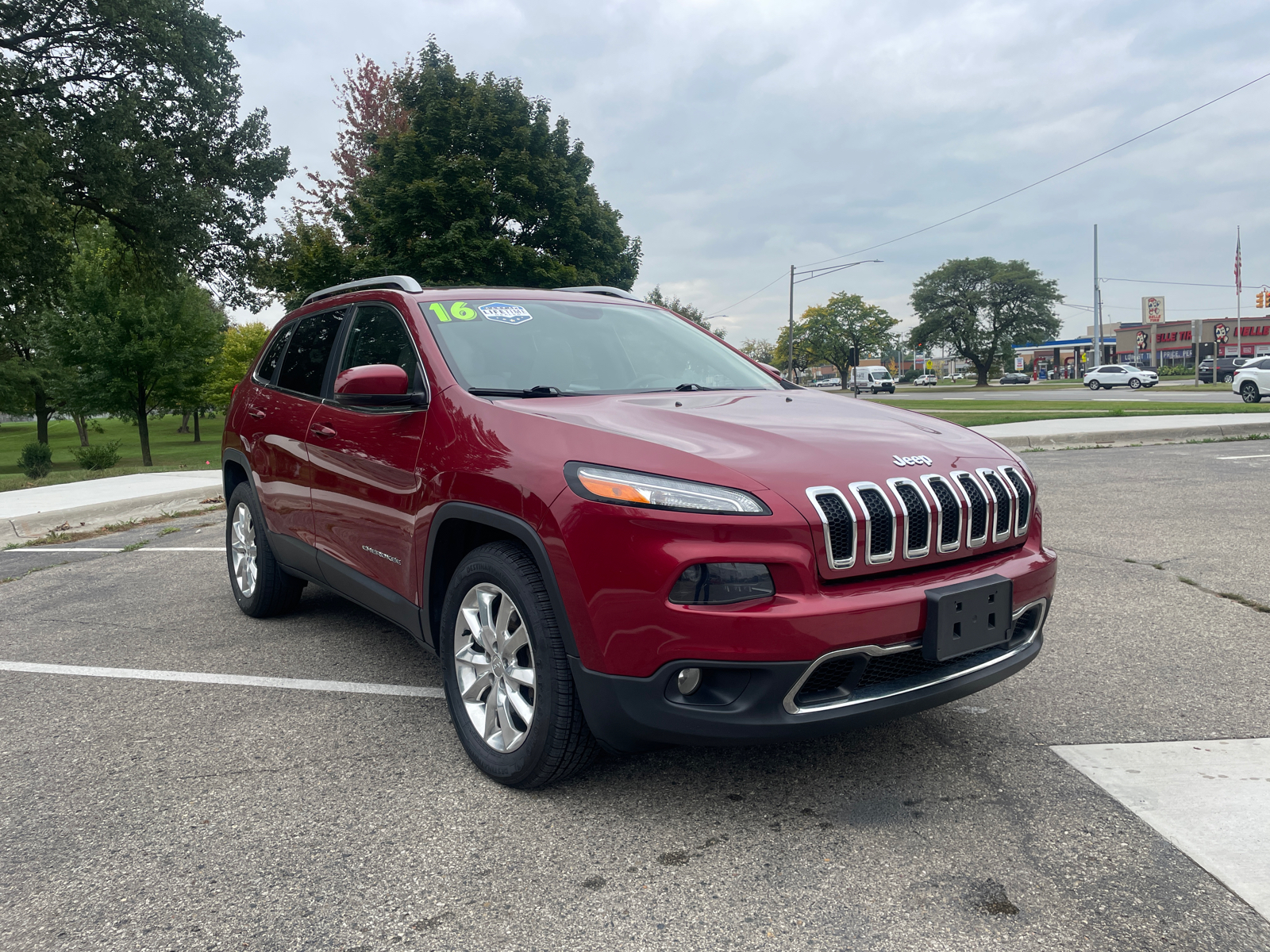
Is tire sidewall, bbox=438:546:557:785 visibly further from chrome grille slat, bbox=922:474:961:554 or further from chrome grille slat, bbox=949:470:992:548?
chrome grille slat, bbox=949:470:992:548

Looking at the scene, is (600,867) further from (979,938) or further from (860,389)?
(860,389)

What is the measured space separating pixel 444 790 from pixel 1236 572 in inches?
199

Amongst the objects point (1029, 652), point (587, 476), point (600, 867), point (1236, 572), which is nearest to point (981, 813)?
point (1029, 652)

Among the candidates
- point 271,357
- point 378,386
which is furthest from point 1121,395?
point 378,386

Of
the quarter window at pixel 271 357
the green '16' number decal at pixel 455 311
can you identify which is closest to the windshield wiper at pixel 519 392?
the green '16' number decal at pixel 455 311

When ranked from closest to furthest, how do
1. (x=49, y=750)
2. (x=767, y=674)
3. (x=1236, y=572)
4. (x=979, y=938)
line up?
(x=979, y=938) → (x=767, y=674) → (x=49, y=750) → (x=1236, y=572)

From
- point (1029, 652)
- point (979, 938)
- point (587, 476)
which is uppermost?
point (587, 476)

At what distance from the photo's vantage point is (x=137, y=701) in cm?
389

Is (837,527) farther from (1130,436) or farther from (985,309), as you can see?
(985,309)

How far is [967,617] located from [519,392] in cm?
169

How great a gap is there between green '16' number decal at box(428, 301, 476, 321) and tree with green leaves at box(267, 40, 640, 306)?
64.8 ft

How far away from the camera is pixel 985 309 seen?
262ft

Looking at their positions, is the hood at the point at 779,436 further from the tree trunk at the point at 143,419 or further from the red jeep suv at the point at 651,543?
the tree trunk at the point at 143,419

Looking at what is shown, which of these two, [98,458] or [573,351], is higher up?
[573,351]
